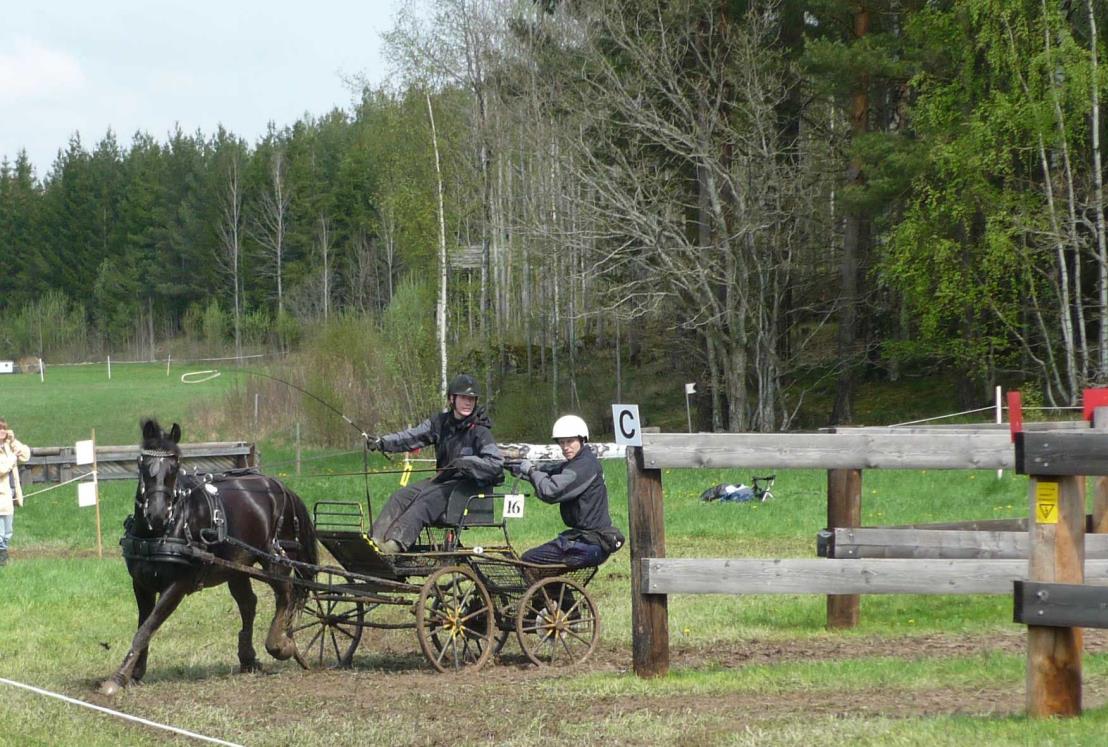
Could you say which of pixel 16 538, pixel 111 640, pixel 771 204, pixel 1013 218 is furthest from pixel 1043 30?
pixel 111 640

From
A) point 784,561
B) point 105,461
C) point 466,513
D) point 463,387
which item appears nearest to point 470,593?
point 466,513

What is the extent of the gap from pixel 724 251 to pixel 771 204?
1880mm

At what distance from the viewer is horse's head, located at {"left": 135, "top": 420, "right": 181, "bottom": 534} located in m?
9.47

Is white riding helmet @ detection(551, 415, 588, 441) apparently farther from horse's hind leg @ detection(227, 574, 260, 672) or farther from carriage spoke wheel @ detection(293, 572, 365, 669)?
horse's hind leg @ detection(227, 574, 260, 672)

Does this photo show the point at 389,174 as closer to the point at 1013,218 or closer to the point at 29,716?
the point at 1013,218

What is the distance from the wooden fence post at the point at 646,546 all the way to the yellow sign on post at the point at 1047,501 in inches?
111

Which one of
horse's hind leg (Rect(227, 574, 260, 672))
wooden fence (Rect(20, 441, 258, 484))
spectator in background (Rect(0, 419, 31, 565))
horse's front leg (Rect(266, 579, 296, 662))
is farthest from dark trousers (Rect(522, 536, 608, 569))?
wooden fence (Rect(20, 441, 258, 484))

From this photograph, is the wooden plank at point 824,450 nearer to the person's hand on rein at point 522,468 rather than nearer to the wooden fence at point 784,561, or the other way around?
the wooden fence at point 784,561

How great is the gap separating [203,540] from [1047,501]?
5922 mm

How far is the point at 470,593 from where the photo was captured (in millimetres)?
10375

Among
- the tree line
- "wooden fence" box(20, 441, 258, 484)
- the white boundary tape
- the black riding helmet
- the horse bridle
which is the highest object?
the tree line

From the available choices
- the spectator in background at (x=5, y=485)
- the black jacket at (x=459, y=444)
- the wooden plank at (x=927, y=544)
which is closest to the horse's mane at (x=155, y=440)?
the black jacket at (x=459, y=444)

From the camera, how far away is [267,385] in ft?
149

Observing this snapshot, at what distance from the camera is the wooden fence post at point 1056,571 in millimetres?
6250
